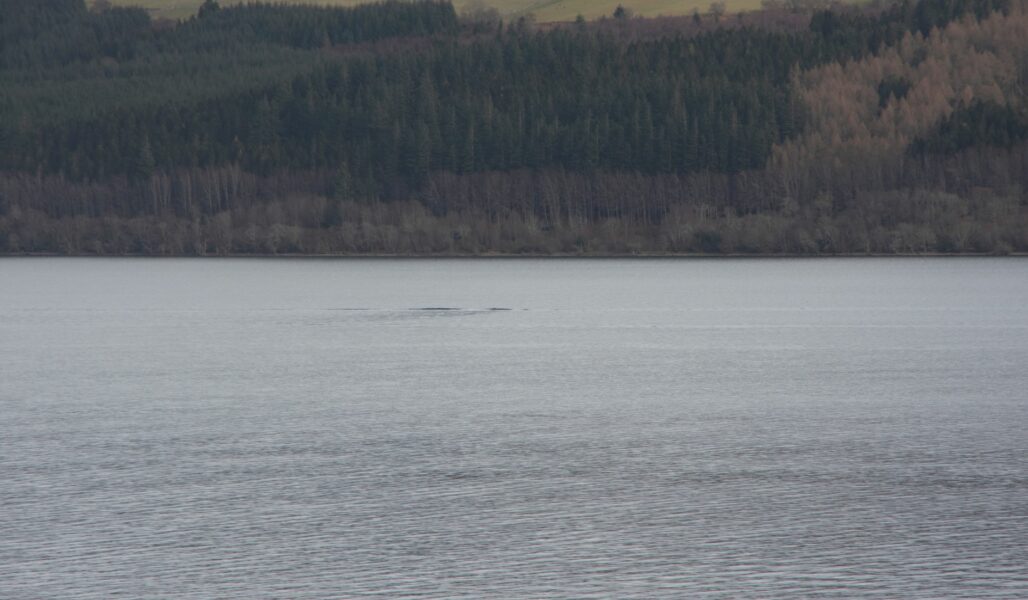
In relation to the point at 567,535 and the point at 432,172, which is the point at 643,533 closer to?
the point at 567,535

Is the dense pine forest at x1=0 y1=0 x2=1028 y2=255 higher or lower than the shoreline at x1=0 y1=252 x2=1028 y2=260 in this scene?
higher

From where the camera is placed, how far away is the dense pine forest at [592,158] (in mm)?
160000

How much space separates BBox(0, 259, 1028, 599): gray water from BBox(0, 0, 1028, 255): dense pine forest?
96919mm

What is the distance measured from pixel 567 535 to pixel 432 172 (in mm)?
156931

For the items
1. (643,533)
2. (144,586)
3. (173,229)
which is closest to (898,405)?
(643,533)

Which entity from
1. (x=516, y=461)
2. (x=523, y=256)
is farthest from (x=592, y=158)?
(x=516, y=461)

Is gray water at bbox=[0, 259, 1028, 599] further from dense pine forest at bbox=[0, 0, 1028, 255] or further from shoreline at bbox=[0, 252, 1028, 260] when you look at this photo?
dense pine forest at bbox=[0, 0, 1028, 255]

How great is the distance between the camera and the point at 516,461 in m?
28.2

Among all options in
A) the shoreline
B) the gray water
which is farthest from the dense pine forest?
the gray water

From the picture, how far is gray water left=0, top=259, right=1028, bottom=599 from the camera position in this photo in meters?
20.2

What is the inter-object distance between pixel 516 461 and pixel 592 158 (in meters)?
145

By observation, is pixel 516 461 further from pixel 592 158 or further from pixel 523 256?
pixel 592 158

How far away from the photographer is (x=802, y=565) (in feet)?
67.1

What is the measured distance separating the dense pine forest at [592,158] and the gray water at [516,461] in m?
96.9
